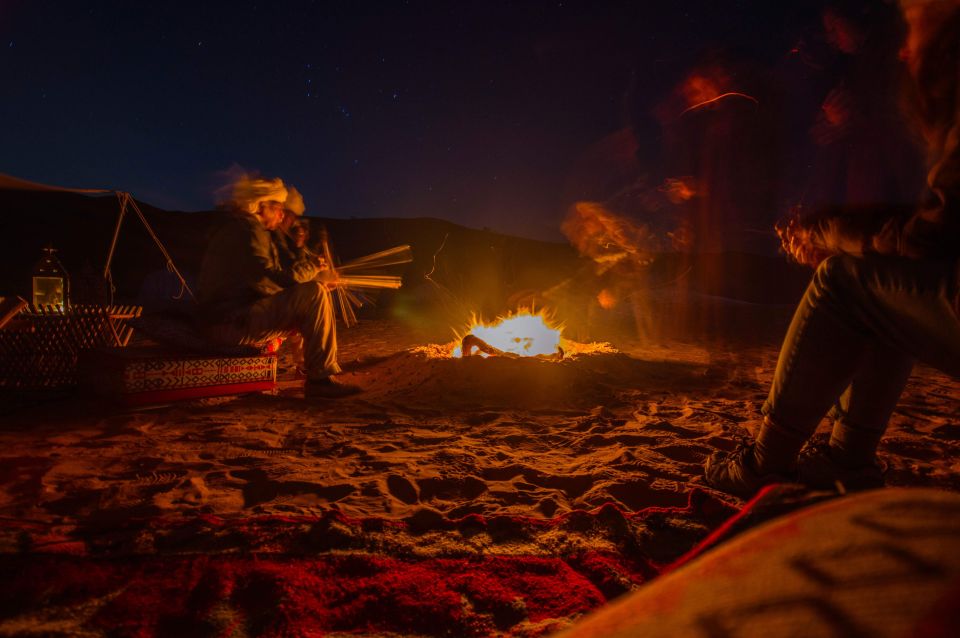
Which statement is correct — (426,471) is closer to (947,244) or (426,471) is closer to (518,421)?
(518,421)

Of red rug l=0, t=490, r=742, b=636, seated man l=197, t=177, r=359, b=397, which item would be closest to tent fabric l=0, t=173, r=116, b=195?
seated man l=197, t=177, r=359, b=397

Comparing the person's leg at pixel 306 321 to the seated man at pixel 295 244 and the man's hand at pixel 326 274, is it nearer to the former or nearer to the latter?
the seated man at pixel 295 244

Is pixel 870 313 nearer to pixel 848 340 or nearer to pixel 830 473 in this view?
pixel 848 340

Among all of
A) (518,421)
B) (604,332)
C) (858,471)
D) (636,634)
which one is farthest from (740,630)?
(604,332)

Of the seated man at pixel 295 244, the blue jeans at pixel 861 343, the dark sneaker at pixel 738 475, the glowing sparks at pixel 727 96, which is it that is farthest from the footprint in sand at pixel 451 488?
the seated man at pixel 295 244

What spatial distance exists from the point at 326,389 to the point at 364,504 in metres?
2.34

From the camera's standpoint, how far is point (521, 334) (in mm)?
6230

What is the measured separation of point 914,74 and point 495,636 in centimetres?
181

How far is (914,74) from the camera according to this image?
1.22 metres

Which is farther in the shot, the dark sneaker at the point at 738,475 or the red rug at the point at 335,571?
the dark sneaker at the point at 738,475

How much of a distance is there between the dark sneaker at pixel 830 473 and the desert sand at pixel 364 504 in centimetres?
33

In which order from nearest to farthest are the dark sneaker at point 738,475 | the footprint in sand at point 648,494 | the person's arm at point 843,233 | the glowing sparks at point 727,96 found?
1. the person's arm at point 843,233
2. the dark sneaker at point 738,475
3. the footprint in sand at point 648,494
4. the glowing sparks at point 727,96

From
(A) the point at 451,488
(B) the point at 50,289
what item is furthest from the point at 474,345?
(B) the point at 50,289

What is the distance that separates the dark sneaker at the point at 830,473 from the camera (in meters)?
1.68
